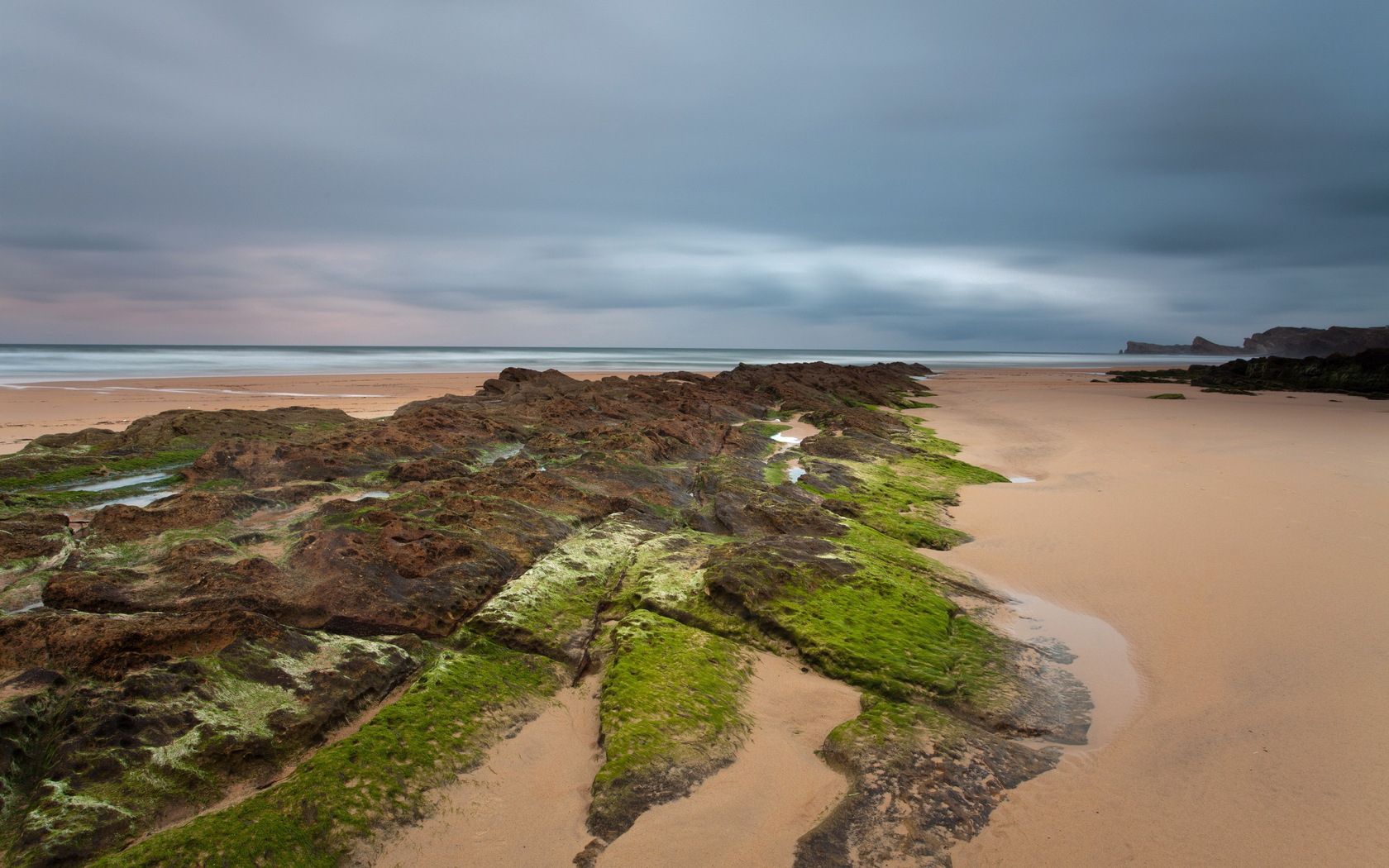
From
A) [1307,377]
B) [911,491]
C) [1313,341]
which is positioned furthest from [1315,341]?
[911,491]

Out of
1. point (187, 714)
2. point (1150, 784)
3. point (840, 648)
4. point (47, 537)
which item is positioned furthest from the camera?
point (47, 537)

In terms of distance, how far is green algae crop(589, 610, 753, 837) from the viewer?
3.03 meters

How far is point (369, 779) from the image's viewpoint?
2881 millimetres

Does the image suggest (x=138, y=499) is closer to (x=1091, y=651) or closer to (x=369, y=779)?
(x=369, y=779)

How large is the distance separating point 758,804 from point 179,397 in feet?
82.5

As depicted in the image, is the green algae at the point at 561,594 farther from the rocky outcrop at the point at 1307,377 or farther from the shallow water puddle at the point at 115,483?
the rocky outcrop at the point at 1307,377

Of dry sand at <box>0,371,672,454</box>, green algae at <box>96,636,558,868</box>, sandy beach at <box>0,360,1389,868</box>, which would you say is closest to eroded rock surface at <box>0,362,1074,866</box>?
green algae at <box>96,636,558,868</box>

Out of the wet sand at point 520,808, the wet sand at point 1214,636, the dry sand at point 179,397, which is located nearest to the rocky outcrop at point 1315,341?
the wet sand at point 1214,636

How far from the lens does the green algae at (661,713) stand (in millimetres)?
3031

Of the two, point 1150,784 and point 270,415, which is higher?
point 270,415

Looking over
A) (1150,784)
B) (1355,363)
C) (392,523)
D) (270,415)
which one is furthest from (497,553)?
(1355,363)

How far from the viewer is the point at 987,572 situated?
6.32 meters

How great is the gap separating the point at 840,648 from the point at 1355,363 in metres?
36.1

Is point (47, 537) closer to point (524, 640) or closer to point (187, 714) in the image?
point (187, 714)
